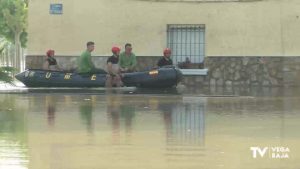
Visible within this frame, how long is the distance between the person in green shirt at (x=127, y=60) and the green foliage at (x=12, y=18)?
15.7 m

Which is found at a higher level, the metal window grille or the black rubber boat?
the metal window grille

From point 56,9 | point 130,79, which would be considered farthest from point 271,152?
point 56,9

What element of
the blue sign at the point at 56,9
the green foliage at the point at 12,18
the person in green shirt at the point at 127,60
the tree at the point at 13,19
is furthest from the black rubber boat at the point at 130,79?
the green foliage at the point at 12,18

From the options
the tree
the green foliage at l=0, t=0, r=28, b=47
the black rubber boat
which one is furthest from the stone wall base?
the green foliage at l=0, t=0, r=28, b=47

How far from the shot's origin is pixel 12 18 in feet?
116

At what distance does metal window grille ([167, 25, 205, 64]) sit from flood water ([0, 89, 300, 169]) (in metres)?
9.21

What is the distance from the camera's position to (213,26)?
2320 centimetres

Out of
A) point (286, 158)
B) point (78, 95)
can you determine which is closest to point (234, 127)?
point (286, 158)

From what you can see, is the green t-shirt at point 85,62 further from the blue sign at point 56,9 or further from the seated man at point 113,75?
the blue sign at point 56,9

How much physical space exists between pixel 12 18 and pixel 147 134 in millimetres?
27684

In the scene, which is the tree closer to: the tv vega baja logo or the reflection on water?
the reflection on water

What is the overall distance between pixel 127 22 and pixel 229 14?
3.52 metres

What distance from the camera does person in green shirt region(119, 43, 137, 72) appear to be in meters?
20.6

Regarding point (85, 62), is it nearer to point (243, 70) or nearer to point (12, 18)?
point (243, 70)
